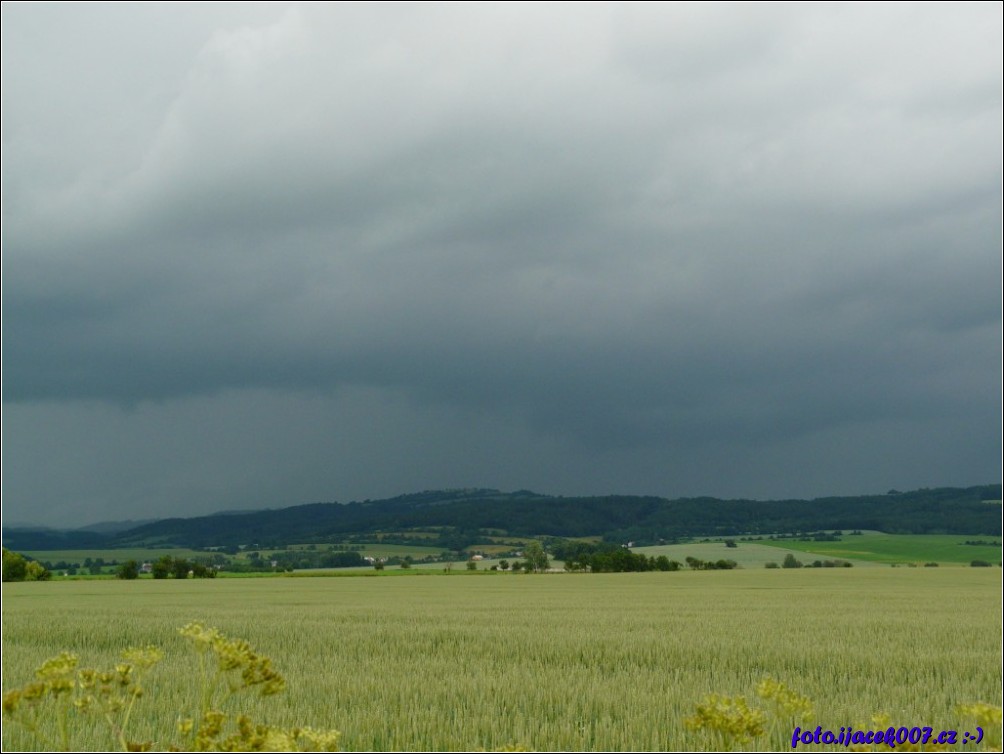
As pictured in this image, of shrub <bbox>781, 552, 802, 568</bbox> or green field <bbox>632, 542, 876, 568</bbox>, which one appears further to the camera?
green field <bbox>632, 542, 876, 568</bbox>

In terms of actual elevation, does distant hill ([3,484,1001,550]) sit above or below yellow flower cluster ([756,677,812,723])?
below

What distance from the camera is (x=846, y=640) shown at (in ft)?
46.1

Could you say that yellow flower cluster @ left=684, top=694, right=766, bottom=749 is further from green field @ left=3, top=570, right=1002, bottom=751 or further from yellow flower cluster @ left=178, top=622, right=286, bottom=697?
green field @ left=3, top=570, right=1002, bottom=751

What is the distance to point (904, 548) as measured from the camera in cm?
10700

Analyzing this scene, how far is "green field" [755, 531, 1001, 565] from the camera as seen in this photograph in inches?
3784

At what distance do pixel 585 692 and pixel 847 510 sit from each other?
521 feet

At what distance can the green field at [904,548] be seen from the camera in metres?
96.1

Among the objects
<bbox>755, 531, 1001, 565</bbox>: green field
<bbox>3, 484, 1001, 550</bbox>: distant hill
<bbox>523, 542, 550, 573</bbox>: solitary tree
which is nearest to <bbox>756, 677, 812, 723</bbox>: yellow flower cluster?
<bbox>523, 542, 550, 573</bbox>: solitary tree

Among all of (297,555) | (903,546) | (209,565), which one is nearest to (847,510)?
(903,546)

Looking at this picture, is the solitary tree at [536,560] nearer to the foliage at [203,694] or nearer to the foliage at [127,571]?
the foliage at [127,571]

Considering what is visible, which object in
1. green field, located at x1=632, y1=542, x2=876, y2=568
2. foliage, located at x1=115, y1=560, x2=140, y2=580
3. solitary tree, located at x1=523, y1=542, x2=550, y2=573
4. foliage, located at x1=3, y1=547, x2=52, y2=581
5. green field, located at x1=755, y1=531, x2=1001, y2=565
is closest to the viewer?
foliage, located at x1=3, y1=547, x2=52, y2=581

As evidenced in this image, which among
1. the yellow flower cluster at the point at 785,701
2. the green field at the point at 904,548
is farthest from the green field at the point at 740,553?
the yellow flower cluster at the point at 785,701

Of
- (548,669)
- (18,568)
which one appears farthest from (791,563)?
(548,669)

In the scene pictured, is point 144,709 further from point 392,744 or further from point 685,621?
point 685,621
